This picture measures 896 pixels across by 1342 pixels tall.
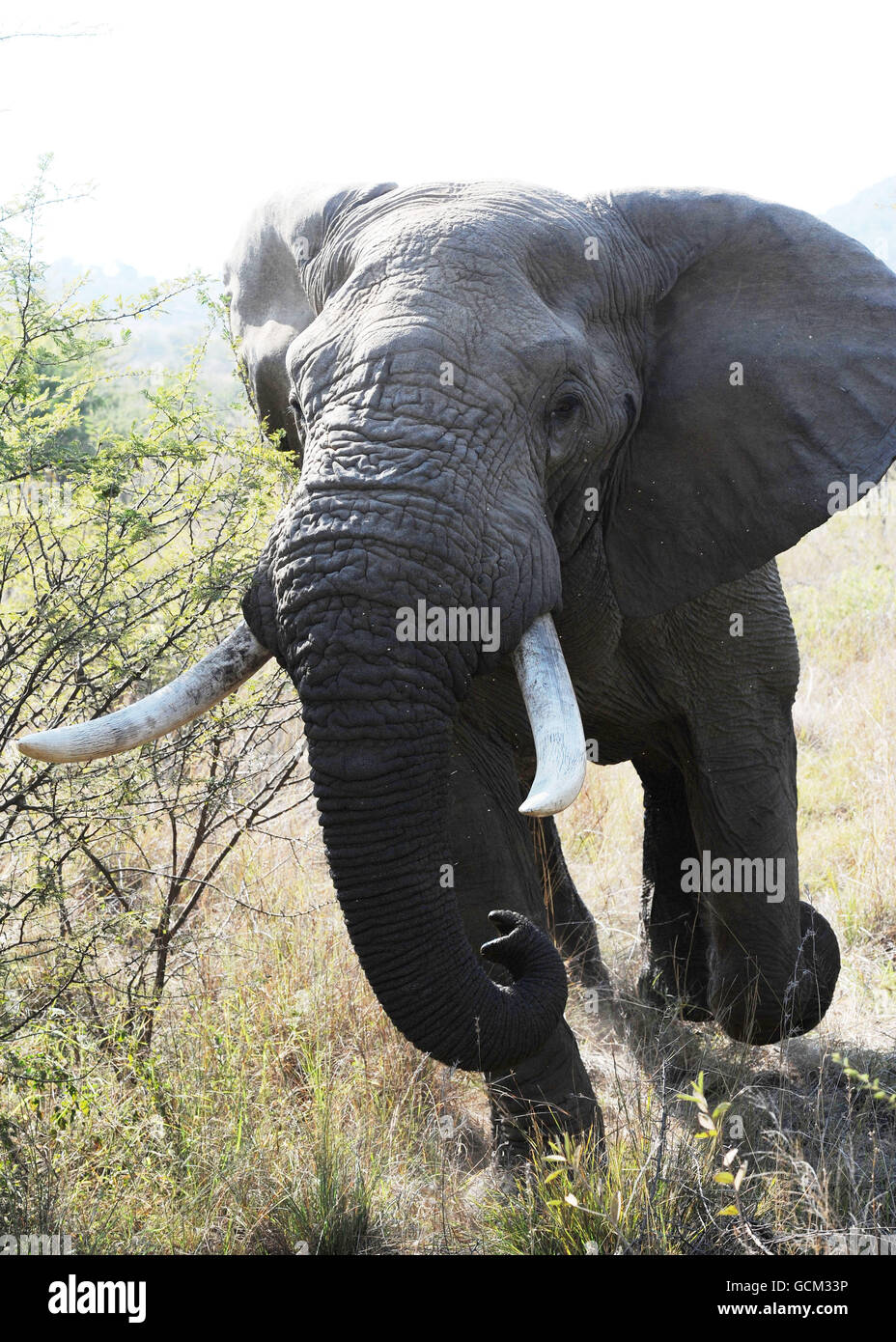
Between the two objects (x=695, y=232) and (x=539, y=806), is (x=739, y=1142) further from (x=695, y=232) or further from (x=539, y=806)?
(x=695, y=232)

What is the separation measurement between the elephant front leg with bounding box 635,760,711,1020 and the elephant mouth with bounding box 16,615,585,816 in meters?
2.34

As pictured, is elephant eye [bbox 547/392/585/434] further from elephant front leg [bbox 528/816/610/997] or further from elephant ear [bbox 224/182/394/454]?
elephant front leg [bbox 528/816/610/997]

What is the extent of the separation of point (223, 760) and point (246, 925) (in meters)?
0.79

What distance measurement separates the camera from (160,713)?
416 centimetres

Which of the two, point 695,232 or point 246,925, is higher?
point 695,232

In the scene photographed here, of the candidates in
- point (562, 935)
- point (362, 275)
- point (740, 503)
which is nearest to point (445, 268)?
point (362, 275)

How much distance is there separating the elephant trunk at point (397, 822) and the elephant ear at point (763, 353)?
1440 mm

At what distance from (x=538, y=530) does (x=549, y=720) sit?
569mm

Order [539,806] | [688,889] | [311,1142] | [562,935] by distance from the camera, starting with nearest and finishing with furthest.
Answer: [539,806] → [311,1142] → [688,889] → [562,935]

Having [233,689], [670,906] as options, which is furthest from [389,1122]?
[670,906]

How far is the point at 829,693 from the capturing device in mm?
10586

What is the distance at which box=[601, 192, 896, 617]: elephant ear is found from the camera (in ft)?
15.3

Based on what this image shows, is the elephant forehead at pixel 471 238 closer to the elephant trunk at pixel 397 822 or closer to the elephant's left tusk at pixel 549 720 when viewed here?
the elephant's left tusk at pixel 549 720

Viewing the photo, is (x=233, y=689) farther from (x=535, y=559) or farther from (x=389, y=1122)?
(x=389, y=1122)
